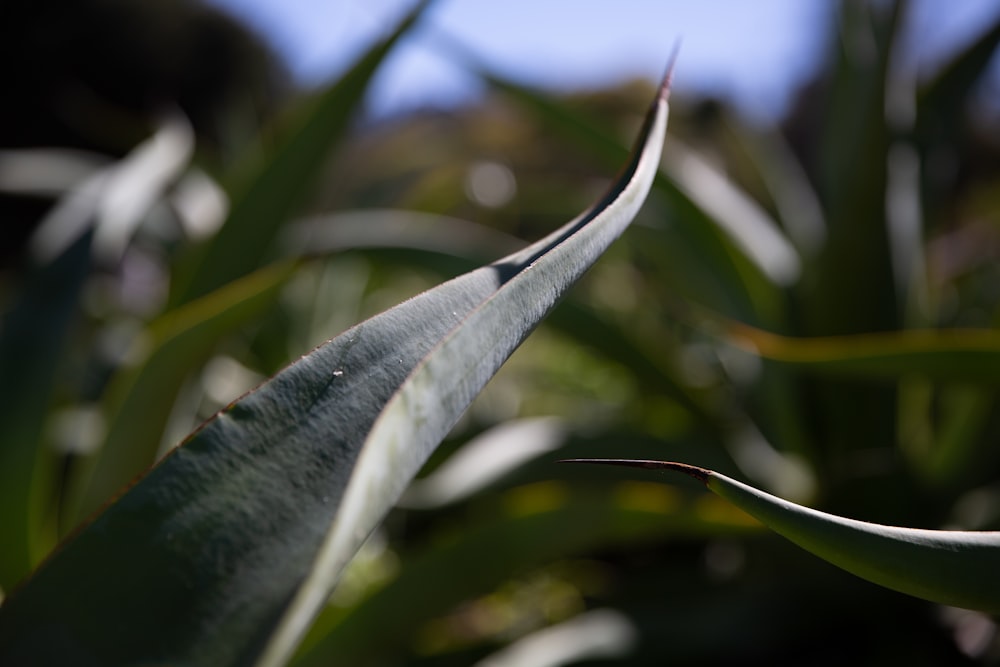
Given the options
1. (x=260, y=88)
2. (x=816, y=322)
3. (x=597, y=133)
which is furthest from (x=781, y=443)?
(x=260, y=88)

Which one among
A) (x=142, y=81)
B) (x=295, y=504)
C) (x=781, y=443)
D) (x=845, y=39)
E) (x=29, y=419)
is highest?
(x=142, y=81)

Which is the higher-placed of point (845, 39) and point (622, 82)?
point (622, 82)

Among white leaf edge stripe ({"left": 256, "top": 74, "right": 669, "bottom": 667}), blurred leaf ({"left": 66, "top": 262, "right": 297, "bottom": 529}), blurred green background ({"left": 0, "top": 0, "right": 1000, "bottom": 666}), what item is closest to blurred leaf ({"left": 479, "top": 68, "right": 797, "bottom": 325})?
blurred green background ({"left": 0, "top": 0, "right": 1000, "bottom": 666})

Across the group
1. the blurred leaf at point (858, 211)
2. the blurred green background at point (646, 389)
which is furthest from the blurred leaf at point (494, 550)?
the blurred leaf at point (858, 211)

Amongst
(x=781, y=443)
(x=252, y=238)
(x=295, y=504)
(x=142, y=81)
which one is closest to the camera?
(x=295, y=504)

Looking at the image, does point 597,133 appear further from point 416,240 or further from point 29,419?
point 29,419

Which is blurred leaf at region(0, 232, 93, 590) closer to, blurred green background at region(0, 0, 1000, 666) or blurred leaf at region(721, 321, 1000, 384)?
blurred green background at region(0, 0, 1000, 666)

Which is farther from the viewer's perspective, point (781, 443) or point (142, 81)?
point (142, 81)

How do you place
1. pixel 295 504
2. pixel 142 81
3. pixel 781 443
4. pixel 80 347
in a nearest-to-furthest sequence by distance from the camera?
pixel 295 504, pixel 781 443, pixel 80 347, pixel 142 81
